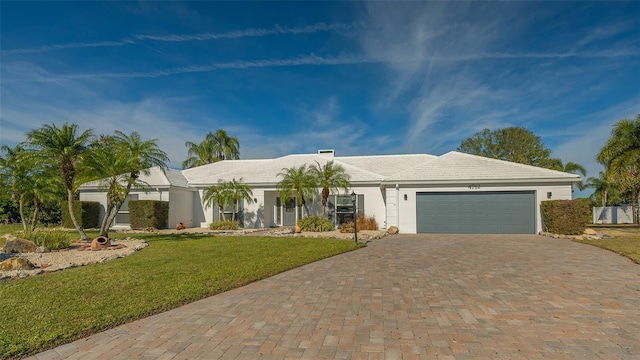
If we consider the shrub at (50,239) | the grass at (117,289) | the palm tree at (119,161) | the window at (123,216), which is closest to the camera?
the grass at (117,289)

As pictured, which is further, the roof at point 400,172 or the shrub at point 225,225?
the shrub at point 225,225

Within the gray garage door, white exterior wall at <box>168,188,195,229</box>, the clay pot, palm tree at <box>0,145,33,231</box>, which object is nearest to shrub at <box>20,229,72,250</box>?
the clay pot

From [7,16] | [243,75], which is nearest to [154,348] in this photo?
[7,16]

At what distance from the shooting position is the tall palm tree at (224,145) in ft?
129

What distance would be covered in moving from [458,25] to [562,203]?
32.2 ft

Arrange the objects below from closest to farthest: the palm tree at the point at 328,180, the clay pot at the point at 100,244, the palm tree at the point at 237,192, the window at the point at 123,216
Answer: the clay pot at the point at 100,244, the palm tree at the point at 328,180, the palm tree at the point at 237,192, the window at the point at 123,216

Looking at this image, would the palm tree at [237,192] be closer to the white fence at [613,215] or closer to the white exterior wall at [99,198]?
the white exterior wall at [99,198]

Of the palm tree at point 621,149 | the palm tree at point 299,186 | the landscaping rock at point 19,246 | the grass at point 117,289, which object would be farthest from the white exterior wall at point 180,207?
the palm tree at point 621,149

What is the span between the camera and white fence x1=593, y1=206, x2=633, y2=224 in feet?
91.7

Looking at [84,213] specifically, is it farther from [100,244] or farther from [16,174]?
[100,244]

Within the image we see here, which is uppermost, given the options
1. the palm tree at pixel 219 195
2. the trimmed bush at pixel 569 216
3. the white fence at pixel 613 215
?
the palm tree at pixel 219 195

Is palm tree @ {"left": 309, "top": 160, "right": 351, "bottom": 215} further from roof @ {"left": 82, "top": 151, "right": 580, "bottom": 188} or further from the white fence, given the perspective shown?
the white fence

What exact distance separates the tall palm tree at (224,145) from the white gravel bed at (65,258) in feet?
94.2

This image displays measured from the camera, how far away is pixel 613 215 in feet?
93.0
